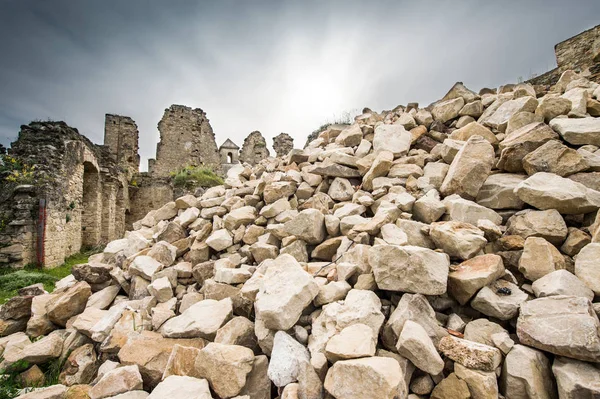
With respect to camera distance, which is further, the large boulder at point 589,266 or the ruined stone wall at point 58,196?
the ruined stone wall at point 58,196

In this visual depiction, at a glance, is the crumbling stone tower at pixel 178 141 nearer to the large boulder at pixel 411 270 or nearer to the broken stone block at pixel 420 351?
the large boulder at pixel 411 270

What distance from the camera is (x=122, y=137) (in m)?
15.5

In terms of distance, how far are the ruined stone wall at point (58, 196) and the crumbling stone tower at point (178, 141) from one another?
14.7 feet

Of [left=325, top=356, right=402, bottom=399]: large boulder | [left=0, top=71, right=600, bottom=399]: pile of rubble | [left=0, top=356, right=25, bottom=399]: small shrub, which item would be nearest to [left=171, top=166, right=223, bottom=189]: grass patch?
[left=0, top=71, right=600, bottom=399]: pile of rubble

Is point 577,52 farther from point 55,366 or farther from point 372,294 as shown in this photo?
point 55,366

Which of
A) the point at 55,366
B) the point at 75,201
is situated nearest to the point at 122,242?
the point at 55,366

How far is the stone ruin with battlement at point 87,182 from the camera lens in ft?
23.4

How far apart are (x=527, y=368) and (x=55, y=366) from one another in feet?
10.9

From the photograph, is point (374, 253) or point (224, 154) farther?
point (224, 154)

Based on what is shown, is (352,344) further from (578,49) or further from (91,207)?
(578,49)

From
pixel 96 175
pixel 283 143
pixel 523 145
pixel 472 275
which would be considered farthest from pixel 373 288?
pixel 96 175

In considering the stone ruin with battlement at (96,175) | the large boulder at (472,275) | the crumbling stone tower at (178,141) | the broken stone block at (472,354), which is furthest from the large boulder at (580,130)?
the crumbling stone tower at (178,141)

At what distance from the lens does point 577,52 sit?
10.0m

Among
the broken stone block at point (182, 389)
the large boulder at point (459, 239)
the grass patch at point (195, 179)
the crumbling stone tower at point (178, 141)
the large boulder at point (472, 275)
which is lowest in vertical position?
the broken stone block at point (182, 389)
